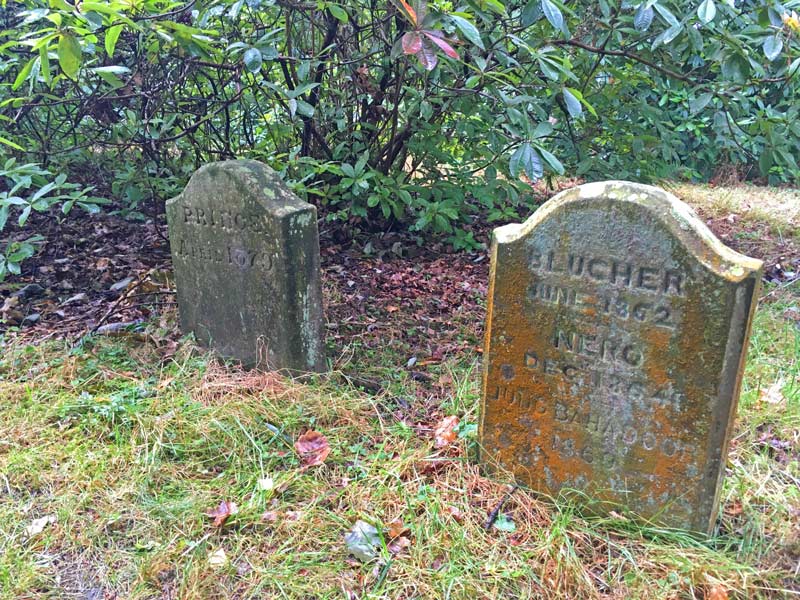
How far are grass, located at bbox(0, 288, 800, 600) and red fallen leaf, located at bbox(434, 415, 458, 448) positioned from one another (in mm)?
51

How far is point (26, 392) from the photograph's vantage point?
297 cm

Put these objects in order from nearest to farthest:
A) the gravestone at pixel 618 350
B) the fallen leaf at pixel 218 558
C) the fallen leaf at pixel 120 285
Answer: the gravestone at pixel 618 350
the fallen leaf at pixel 218 558
the fallen leaf at pixel 120 285

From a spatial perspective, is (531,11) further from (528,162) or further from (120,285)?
(120,285)

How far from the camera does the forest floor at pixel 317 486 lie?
6.58 feet

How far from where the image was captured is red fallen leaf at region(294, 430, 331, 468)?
258 centimetres

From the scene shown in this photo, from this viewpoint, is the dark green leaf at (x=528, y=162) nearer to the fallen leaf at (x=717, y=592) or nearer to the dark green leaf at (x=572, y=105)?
the dark green leaf at (x=572, y=105)

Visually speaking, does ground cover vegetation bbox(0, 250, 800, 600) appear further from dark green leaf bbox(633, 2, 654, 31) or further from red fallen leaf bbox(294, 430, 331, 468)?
dark green leaf bbox(633, 2, 654, 31)

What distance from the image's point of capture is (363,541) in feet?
7.07

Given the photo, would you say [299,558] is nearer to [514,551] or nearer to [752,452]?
[514,551]

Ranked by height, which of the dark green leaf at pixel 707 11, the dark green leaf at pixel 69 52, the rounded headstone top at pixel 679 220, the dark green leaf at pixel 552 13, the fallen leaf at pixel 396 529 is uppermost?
the dark green leaf at pixel 707 11

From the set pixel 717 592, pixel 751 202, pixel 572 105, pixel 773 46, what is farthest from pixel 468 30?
pixel 751 202

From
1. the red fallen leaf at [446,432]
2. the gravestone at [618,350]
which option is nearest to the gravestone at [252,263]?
the red fallen leaf at [446,432]

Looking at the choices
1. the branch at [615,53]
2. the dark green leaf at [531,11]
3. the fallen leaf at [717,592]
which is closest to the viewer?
the fallen leaf at [717,592]

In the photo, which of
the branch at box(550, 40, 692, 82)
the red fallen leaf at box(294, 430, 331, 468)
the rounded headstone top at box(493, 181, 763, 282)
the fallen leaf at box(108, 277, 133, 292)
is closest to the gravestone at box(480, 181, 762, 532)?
the rounded headstone top at box(493, 181, 763, 282)
